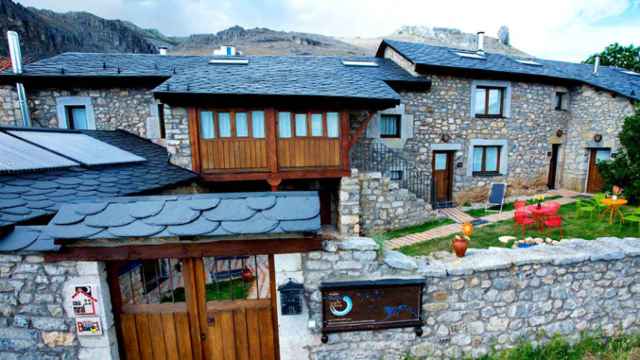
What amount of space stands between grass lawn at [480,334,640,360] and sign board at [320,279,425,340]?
1.54 m

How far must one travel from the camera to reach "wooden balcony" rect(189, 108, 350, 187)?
7766mm

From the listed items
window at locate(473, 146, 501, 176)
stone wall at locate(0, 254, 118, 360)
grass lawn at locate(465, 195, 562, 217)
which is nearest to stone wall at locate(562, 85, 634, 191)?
grass lawn at locate(465, 195, 562, 217)

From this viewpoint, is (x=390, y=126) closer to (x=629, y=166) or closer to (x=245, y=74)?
(x=245, y=74)

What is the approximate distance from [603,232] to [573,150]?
25.9 ft

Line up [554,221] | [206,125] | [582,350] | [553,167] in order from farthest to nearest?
1. [553,167]
2. [206,125]
3. [554,221]
4. [582,350]

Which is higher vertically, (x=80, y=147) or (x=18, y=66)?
(x=18, y=66)

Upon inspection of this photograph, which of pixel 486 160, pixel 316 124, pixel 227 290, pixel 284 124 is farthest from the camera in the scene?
pixel 486 160

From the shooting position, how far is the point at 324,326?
3.35 metres

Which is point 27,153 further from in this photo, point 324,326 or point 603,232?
point 603,232

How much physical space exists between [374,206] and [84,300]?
290 inches

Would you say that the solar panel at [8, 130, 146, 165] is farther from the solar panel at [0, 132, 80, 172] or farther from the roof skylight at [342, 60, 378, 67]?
the roof skylight at [342, 60, 378, 67]

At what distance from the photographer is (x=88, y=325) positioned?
3.08 metres

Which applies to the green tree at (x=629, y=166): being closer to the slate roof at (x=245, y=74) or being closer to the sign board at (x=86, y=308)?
the slate roof at (x=245, y=74)

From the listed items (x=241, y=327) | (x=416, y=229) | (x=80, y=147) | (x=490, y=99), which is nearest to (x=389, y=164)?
(x=416, y=229)
